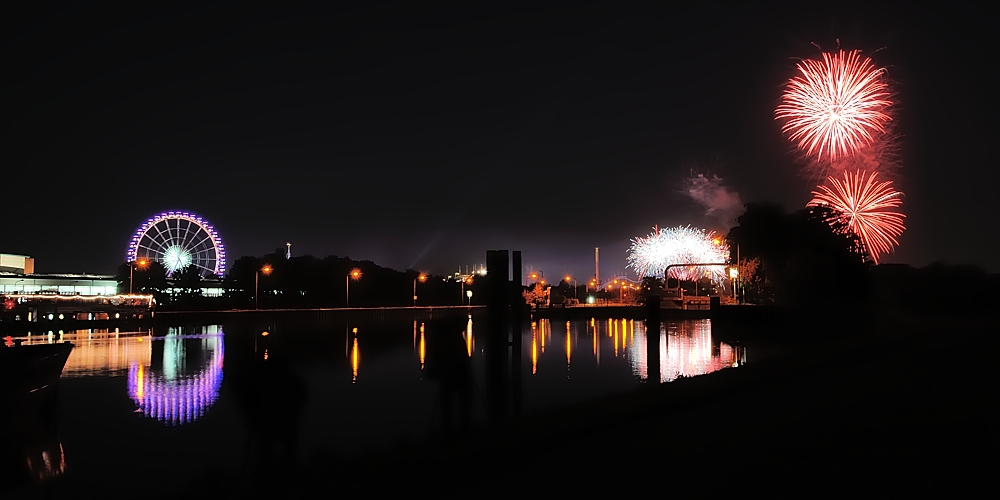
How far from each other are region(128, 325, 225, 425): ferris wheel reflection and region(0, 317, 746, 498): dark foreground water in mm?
60

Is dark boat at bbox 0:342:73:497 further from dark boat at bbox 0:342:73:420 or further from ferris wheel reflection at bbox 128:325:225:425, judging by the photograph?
ferris wheel reflection at bbox 128:325:225:425

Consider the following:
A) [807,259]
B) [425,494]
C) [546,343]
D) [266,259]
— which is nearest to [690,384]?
[425,494]

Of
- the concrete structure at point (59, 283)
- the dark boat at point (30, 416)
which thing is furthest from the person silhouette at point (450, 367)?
the concrete structure at point (59, 283)

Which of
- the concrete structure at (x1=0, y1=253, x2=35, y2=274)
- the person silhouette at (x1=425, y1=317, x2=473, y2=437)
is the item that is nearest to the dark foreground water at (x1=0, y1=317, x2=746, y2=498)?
the person silhouette at (x1=425, y1=317, x2=473, y2=437)

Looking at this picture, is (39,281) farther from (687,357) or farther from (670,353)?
(687,357)

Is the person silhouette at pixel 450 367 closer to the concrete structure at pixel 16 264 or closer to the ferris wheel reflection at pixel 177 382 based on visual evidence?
the ferris wheel reflection at pixel 177 382

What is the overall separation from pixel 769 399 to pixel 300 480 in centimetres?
879

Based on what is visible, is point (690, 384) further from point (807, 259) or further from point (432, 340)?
point (807, 259)

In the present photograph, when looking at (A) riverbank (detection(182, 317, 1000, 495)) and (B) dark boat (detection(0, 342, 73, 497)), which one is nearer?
(A) riverbank (detection(182, 317, 1000, 495))

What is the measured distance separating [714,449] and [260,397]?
21.1ft

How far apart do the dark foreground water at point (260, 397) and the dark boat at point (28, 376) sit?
852mm

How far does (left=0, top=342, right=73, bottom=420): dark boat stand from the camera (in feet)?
59.2

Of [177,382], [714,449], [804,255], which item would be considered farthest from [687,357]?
[804,255]

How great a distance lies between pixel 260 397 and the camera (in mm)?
10508
